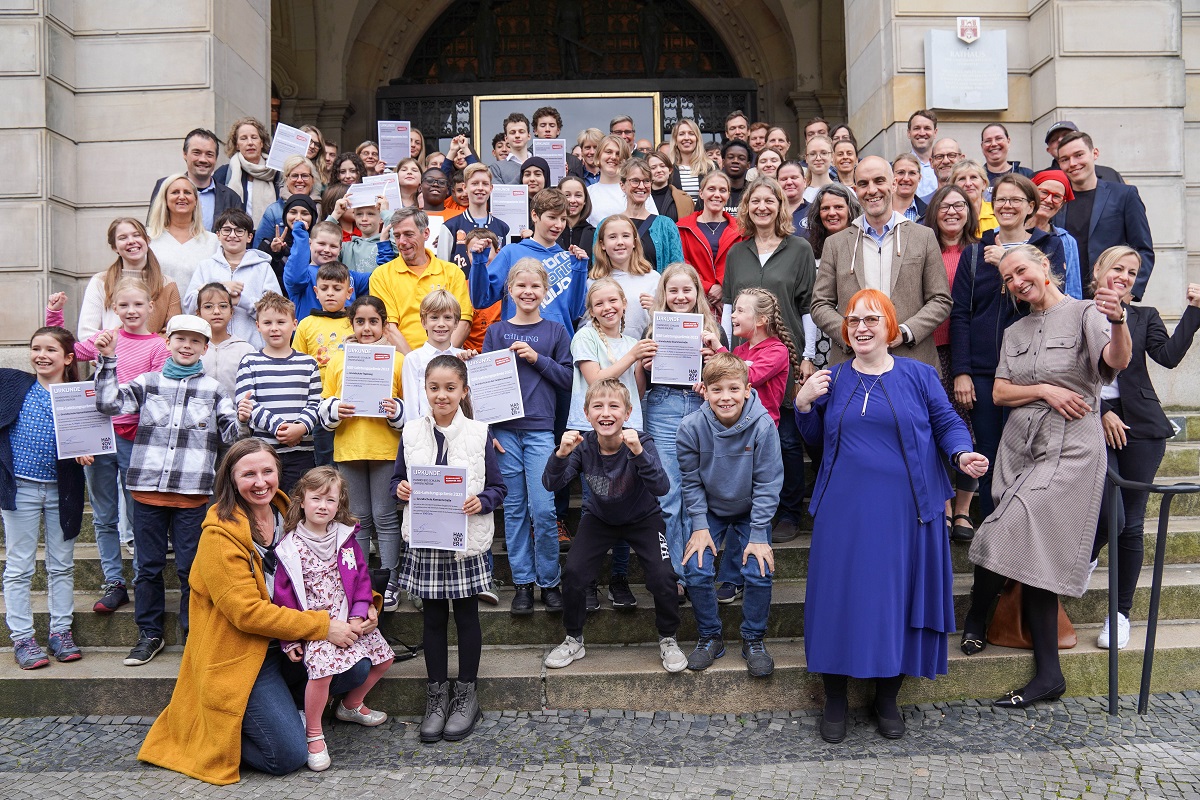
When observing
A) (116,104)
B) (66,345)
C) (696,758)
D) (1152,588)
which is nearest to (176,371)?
(66,345)

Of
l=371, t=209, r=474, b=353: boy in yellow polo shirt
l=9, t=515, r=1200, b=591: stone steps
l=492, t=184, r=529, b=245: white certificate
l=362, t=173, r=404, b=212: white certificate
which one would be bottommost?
l=9, t=515, r=1200, b=591: stone steps

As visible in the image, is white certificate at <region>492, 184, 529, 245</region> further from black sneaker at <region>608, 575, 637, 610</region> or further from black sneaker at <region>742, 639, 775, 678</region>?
black sneaker at <region>742, 639, 775, 678</region>

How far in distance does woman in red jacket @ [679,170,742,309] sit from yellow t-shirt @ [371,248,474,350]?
163 cm

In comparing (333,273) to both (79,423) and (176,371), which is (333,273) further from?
(79,423)

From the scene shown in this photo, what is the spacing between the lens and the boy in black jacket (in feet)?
15.6

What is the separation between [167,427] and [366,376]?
1071mm

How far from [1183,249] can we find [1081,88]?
169 cm

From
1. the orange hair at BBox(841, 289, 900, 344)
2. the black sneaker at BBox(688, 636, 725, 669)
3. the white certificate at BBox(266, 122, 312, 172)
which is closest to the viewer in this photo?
the orange hair at BBox(841, 289, 900, 344)

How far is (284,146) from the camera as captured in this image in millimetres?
7758

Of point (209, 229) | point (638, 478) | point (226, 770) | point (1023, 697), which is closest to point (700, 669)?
point (638, 478)

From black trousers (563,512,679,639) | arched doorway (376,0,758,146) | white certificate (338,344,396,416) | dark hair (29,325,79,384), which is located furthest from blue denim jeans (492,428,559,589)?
arched doorway (376,0,758,146)

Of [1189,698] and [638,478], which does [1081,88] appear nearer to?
[1189,698]

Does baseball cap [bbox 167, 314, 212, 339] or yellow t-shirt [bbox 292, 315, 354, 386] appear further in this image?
yellow t-shirt [bbox 292, 315, 354, 386]

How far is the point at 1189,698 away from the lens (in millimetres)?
4844
